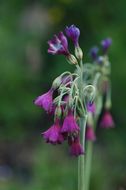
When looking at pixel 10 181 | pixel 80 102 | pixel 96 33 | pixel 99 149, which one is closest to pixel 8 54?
pixel 96 33

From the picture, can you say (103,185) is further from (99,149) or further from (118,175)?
(99,149)

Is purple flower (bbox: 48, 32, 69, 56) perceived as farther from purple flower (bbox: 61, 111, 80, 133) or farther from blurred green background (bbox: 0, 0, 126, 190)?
blurred green background (bbox: 0, 0, 126, 190)

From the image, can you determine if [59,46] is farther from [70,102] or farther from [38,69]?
[38,69]

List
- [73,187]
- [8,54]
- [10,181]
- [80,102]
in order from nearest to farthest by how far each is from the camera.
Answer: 1. [80,102]
2. [73,187]
3. [10,181]
4. [8,54]

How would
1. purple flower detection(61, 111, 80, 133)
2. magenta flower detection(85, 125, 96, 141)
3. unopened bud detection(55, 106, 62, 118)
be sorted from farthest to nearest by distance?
1. magenta flower detection(85, 125, 96, 141)
2. unopened bud detection(55, 106, 62, 118)
3. purple flower detection(61, 111, 80, 133)

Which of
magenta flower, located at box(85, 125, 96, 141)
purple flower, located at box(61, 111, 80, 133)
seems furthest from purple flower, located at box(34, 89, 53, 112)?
magenta flower, located at box(85, 125, 96, 141)

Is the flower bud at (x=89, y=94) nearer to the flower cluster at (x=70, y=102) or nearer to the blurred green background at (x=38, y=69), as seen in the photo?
the flower cluster at (x=70, y=102)
